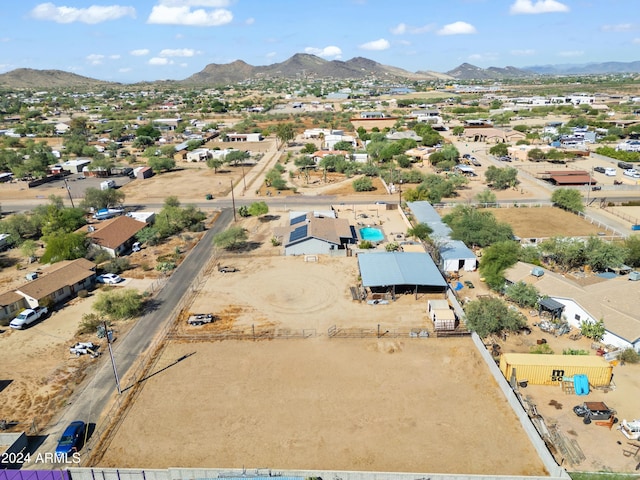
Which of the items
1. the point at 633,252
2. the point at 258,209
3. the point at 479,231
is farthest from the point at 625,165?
the point at 258,209

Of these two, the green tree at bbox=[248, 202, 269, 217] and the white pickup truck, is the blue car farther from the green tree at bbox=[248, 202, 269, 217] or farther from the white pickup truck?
the green tree at bbox=[248, 202, 269, 217]

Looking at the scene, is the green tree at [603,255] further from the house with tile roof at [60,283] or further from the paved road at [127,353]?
the house with tile roof at [60,283]

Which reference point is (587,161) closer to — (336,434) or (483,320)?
(483,320)

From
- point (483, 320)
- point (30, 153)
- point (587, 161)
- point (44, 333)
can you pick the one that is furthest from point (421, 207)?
point (30, 153)

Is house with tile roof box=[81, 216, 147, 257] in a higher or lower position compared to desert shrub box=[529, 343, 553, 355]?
higher

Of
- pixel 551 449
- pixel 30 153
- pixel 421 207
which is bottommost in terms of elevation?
pixel 551 449

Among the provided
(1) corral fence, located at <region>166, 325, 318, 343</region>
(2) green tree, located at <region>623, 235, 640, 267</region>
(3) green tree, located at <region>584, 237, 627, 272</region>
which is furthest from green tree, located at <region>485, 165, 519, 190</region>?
(1) corral fence, located at <region>166, 325, 318, 343</region>
